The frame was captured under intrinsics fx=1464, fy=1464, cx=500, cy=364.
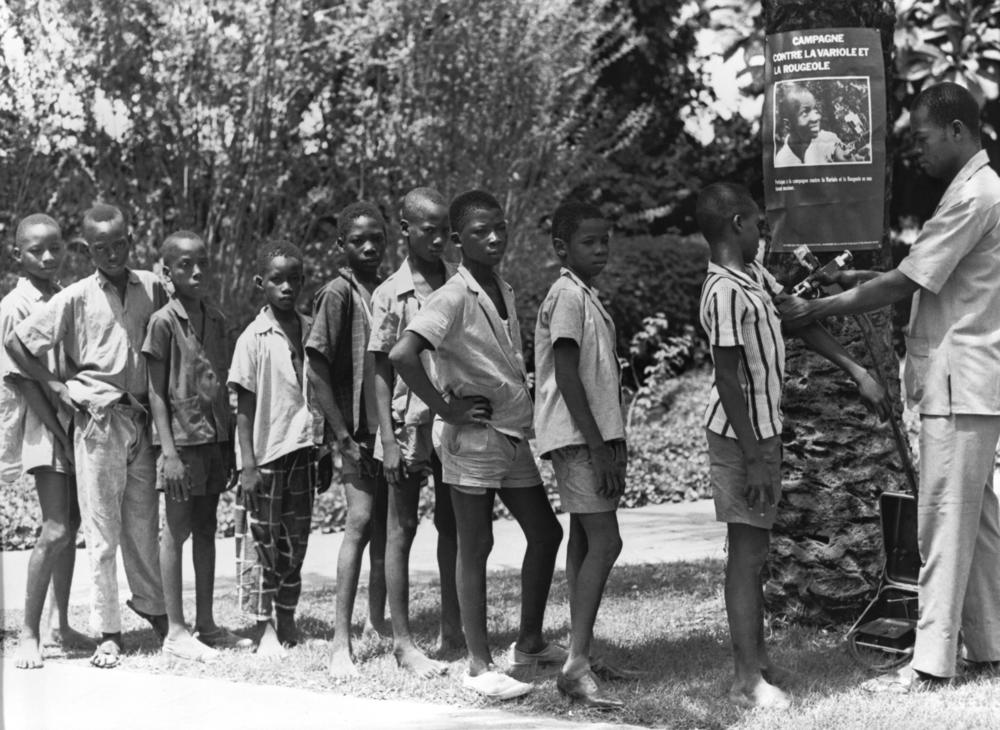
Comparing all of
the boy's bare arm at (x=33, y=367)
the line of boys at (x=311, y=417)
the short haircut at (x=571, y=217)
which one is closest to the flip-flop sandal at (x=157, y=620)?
the line of boys at (x=311, y=417)

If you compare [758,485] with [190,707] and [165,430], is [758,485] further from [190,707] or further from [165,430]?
[165,430]

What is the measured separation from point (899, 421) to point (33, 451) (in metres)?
3.96

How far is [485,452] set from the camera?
5.74 metres

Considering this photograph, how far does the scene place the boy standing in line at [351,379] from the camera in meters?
6.46

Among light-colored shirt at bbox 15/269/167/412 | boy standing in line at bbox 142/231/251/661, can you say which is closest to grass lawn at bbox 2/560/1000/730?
boy standing in line at bbox 142/231/251/661

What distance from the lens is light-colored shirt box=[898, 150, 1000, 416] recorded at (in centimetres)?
545

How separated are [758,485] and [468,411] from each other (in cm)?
117

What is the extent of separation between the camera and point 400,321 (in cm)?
627

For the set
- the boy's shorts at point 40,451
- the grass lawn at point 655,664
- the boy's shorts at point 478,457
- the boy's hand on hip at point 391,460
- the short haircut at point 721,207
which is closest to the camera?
the grass lawn at point 655,664

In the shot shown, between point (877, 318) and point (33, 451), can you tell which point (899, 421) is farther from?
point (33, 451)

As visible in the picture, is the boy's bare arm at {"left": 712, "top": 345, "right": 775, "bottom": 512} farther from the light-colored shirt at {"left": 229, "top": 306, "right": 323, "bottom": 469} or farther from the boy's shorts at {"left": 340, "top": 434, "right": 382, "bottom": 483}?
the light-colored shirt at {"left": 229, "top": 306, "right": 323, "bottom": 469}

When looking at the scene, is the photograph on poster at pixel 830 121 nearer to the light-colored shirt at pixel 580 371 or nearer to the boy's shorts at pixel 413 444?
the light-colored shirt at pixel 580 371

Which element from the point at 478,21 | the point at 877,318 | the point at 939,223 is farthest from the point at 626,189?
the point at 939,223

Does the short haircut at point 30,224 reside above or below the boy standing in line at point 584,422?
above
